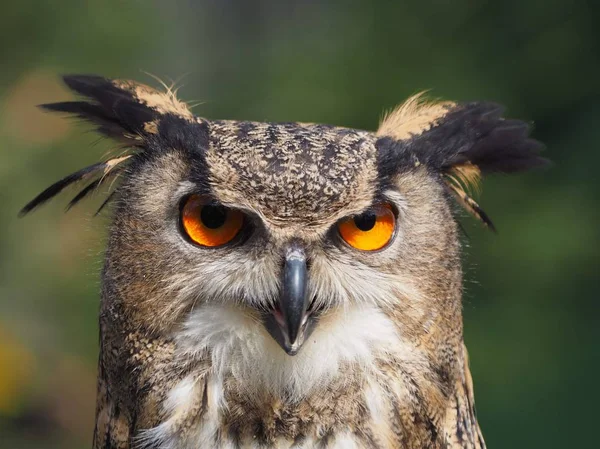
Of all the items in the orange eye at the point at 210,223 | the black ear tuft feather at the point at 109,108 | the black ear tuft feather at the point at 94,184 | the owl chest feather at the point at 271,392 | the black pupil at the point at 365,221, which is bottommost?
the owl chest feather at the point at 271,392

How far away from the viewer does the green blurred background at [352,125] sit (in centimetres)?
348

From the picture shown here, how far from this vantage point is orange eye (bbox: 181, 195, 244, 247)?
4.31ft

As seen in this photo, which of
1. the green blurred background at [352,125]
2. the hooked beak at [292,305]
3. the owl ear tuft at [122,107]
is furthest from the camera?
the green blurred background at [352,125]

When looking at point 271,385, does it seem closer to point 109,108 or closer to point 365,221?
point 365,221

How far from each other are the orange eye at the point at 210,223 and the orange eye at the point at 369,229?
0.56 ft

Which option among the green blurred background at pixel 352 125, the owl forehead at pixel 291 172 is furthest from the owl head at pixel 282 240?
the green blurred background at pixel 352 125

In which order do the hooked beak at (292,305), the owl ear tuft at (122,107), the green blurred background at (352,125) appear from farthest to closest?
the green blurred background at (352,125), the owl ear tuft at (122,107), the hooked beak at (292,305)

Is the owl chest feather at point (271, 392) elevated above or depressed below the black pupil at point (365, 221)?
below

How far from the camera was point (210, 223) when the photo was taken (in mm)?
1319

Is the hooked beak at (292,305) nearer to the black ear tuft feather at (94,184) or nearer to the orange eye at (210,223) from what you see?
the orange eye at (210,223)

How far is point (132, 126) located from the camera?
1510mm

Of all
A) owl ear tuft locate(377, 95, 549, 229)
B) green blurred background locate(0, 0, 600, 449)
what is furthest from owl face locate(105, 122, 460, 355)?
green blurred background locate(0, 0, 600, 449)

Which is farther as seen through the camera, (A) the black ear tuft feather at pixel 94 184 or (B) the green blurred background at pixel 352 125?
(B) the green blurred background at pixel 352 125

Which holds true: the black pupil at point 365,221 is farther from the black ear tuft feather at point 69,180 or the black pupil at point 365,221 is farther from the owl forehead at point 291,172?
the black ear tuft feather at point 69,180
